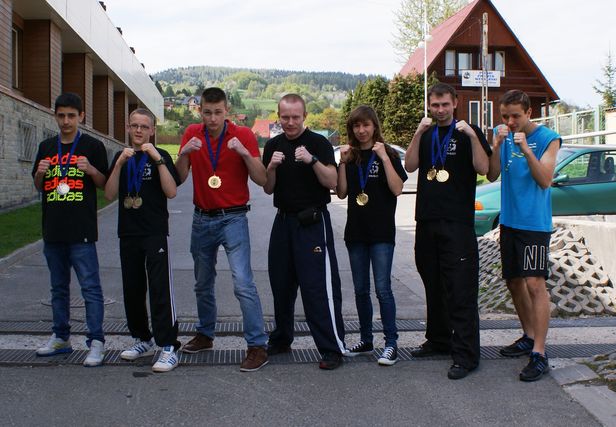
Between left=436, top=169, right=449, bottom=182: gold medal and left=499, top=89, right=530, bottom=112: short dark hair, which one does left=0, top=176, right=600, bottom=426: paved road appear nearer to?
left=436, top=169, right=449, bottom=182: gold medal

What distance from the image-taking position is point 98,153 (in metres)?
5.51

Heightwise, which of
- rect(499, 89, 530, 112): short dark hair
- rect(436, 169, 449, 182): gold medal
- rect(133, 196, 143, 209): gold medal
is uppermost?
rect(499, 89, 530, 112): short dark hair

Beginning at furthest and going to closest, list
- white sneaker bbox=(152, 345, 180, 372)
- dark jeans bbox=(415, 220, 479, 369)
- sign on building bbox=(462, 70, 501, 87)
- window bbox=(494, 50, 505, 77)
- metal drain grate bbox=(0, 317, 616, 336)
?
window bbox=(494, 50, 505, 77) → sign on building bbox=(462, 70, 501, 87) → metal drain grate bbox=(0, 317, 616, 336) → dark jeans bbox=(415, 220, 479, 369) → white sneaker bbox=(152, 345, 180, 372)

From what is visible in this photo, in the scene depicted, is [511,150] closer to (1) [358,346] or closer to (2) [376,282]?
(2) [376,282]

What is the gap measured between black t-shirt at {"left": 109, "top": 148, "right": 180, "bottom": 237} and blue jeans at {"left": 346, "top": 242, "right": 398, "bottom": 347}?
4.99 ft

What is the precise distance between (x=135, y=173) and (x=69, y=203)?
22.0 inches

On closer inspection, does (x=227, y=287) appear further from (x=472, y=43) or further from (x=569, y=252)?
(x=472, y=43)

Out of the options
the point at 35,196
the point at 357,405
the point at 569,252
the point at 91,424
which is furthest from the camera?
the point at 35,196

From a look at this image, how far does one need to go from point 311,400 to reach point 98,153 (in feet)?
8.44

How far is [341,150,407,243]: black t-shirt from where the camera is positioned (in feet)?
18.0

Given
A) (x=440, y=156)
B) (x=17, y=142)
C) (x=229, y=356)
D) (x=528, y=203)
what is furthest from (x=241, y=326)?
(x=17, y=142)

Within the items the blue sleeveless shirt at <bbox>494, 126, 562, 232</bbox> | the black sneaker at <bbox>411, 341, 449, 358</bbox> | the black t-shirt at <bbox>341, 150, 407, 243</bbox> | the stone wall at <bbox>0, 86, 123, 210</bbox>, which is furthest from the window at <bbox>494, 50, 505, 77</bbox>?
the black sneaker at <bbox>411, 341, 449, 358</bbox>

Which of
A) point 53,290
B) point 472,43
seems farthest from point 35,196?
point 472,43

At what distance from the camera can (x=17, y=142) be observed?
16.6 m
